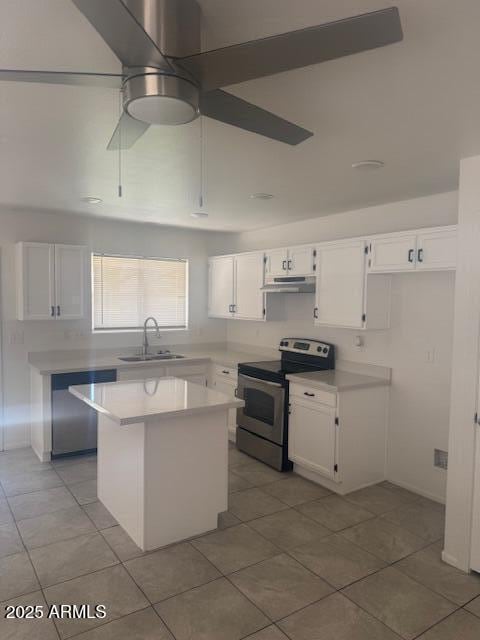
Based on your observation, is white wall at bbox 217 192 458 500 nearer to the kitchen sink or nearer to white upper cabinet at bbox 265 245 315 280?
white upper cabinet at bbox 265 245 315 280

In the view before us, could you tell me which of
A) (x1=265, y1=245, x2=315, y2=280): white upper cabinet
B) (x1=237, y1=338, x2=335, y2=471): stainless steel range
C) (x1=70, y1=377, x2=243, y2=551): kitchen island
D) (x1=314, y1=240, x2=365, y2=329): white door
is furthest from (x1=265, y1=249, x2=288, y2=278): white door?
(x1=70, y1=377, x2=243, y2=551): kitchen island

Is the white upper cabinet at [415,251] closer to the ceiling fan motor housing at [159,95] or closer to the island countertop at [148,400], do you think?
the island countertop at [148,400]

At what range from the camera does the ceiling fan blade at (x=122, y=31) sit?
1.05 m

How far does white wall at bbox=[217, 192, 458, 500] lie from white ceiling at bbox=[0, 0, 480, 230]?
0.75 ft

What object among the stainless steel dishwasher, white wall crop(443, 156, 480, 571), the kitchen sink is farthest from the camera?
the kitchen sink

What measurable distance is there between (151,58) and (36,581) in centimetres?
266

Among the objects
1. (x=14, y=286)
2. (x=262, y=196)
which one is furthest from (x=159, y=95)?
(x=14, y=286)

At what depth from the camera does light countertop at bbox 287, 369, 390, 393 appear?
3639mm

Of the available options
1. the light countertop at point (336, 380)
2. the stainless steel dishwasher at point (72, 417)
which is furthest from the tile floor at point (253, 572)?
the light countertop at point (336, 380)

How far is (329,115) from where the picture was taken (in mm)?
2096

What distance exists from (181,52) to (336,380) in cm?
299

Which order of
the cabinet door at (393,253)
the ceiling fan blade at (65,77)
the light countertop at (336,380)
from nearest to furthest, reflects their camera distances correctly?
the ceiling fan blade at (65,77), the cabinet door at (393,253), the light countertop at (336,380)

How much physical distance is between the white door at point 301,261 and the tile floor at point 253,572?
6.66 feet

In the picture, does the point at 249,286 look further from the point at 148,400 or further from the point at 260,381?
the point at 148,400
